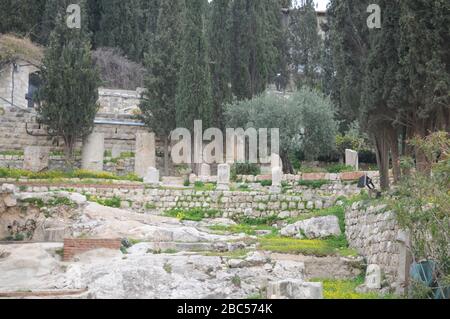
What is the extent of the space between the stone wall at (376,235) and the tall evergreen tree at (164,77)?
676 inches

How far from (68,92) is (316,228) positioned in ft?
57.0

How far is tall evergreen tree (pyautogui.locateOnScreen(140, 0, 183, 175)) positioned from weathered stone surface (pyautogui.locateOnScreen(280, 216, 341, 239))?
15.0 m

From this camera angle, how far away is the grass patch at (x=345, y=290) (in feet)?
45.9

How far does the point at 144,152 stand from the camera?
3531 centimetres

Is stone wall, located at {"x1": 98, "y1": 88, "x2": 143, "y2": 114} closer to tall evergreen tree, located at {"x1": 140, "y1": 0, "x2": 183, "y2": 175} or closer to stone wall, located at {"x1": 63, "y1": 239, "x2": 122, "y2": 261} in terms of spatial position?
tall evergreen tree, located at {"x1": 140, "y1": 0, "x2": 183, "y2": 175}

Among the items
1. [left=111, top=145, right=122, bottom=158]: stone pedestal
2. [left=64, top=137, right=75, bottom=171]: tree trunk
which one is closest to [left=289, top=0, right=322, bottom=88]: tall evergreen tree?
[left=111, top=145, right=122, bottom=158]: stone pedestal

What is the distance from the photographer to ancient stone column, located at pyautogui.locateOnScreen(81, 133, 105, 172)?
34.8 m

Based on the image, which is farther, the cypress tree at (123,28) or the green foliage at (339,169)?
the cypress tree at (123,28)

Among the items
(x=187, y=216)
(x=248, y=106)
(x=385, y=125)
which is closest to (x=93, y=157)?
(x=248, y=106)

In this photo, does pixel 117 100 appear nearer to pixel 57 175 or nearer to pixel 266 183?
pixel 57 175

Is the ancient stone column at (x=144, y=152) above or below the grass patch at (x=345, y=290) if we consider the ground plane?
above

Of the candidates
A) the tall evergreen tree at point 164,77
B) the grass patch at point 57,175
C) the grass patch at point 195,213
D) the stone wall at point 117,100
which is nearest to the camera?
the grass patch at point 195,213

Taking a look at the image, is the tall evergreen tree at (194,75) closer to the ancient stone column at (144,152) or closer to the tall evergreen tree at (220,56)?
the ancient stone column at (144,152)

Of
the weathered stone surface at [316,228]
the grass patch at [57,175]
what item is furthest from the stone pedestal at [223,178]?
the weathered stone surface at [316,228]
